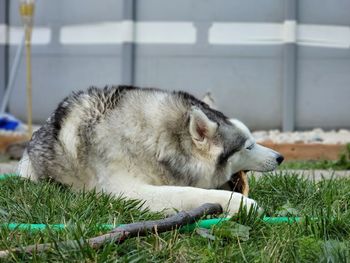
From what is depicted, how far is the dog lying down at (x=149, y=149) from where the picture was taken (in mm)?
4043

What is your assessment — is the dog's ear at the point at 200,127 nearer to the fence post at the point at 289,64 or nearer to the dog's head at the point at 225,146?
the dog's head at the point at 225,146

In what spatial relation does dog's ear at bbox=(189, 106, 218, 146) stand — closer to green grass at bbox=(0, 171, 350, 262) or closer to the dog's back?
the dog's back

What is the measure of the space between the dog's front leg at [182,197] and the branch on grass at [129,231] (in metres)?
0.20

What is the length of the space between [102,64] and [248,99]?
2.49 meters

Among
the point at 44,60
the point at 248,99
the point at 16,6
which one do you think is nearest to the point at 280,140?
the point at 248,99

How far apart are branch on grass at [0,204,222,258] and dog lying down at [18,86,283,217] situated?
42cm

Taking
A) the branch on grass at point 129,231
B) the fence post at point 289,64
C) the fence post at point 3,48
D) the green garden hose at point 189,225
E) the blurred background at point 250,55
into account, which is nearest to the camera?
the branch on grass at point 129,231

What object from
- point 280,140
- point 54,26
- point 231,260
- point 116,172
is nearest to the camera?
point 231,260

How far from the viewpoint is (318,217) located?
3.38 meters

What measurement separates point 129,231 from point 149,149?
1.18m

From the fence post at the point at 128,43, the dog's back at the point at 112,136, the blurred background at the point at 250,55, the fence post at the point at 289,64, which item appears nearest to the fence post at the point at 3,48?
the blurred background at the point at 250,55

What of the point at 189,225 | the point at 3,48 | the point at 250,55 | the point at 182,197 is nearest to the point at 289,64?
the point at 250,55

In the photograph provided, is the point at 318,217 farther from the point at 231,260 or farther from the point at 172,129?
the point at 172,129

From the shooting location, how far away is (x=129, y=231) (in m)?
2.98
